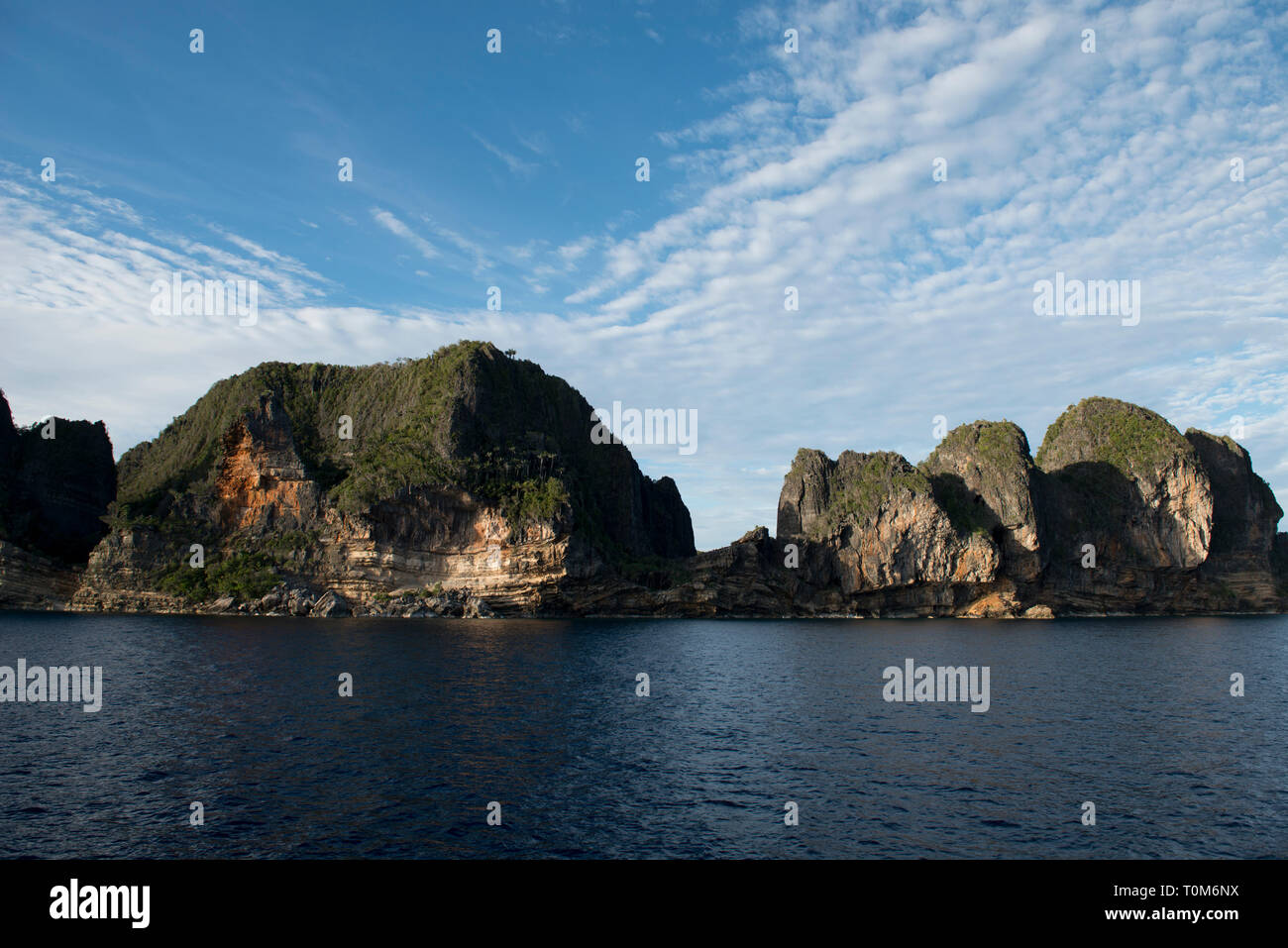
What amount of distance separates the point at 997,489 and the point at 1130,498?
3505cm

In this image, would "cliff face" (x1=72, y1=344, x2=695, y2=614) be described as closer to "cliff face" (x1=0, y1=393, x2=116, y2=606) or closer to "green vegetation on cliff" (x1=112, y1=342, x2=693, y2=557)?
"green vegetation on cliff" (x1=112, y1=342, x2=693, y2=557)

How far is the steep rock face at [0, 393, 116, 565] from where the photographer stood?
135 meters

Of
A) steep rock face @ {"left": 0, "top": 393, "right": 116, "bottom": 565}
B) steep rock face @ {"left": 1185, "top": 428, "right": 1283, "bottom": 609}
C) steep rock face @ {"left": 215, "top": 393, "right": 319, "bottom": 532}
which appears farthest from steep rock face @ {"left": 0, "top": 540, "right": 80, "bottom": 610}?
steep rock face @ {"left": 1185, "top": 428, "right": 1283, "bottom": 609}

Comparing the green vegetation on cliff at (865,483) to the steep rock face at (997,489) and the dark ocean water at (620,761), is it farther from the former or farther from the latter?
the dark ocean water at (620,761)

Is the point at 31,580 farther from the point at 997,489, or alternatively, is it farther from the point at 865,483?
the point at 997,489

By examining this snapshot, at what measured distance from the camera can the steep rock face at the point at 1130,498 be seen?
6353 inches

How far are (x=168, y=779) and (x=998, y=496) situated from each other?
533ft

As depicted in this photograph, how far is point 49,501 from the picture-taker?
14262cm

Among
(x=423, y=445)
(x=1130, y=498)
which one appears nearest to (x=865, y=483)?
(x=1130, y=498)

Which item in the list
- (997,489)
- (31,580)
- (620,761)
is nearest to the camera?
(620,761)

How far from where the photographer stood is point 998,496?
15950 cm

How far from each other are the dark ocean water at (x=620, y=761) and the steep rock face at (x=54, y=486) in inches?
3691

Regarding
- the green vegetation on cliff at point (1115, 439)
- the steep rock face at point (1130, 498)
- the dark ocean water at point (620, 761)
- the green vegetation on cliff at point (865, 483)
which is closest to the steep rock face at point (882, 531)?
the green vegetation on cliff at point (865, 483)
